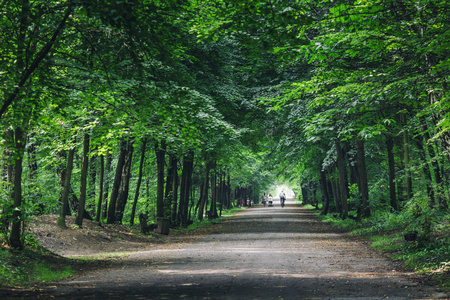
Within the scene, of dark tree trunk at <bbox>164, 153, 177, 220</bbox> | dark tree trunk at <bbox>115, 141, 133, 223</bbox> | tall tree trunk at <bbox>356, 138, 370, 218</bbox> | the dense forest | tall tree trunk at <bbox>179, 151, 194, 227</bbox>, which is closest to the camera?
the dense forest

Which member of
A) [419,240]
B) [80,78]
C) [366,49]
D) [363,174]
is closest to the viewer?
[80,78]

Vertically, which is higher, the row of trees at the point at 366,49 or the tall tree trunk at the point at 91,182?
the row of trees at the point at 366,49

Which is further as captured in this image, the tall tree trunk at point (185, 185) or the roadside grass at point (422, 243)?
the tall tree trunk at point (185, 185)

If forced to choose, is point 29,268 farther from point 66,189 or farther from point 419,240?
point 419,240

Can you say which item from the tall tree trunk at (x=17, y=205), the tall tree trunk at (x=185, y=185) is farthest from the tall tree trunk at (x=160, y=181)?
the tall tree trunk at (x=17, y=205)

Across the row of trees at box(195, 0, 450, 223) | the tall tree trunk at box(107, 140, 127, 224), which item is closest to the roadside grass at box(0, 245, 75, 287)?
the row of trees at box(195, 0, 450, 223)

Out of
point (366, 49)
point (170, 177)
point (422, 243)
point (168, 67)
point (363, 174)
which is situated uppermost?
point (366, 49)

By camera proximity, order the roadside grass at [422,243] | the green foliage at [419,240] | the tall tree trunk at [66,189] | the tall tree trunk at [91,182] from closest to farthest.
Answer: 1. the roadside grass at [422,243]
2. the green foliage at [419,240]
3. the tall tree trunk at [66,189]
4. the tall tree trunk at [91,182]

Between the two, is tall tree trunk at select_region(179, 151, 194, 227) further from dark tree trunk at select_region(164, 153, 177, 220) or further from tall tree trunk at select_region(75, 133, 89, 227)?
tall tree trunk at select_region(75, 133, 89, 227)

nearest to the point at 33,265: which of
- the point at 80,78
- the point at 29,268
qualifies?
the point at 29,268

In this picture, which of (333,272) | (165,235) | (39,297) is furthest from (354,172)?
(39,297)

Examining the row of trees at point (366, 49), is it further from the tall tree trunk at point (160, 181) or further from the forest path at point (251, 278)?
the tall tree trunk at point (160, 181)

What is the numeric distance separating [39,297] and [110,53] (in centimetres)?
480

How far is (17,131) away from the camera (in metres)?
10.9
